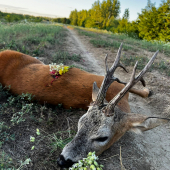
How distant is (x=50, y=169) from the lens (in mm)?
2145

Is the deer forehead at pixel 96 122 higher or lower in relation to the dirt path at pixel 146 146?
higher

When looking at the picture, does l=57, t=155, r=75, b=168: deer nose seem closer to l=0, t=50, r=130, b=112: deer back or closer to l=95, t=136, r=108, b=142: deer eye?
l=95, t=136, r=108, b=142: deer eye

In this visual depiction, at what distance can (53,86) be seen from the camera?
329 cm

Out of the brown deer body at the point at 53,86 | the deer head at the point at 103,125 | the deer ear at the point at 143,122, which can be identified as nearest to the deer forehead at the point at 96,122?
the deer head at the point at 103,125

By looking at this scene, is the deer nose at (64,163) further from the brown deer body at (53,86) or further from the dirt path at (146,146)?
the brown deer body at (53,86)

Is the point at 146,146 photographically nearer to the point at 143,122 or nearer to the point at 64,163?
the point at 143,122

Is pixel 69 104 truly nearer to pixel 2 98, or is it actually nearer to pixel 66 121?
pixel 66 121

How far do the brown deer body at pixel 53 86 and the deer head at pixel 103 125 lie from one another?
691 mm

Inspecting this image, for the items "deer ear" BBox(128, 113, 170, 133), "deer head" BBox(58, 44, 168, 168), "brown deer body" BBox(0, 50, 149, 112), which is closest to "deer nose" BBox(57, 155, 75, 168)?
"deer head" BBox(58, 44, 168, 168)

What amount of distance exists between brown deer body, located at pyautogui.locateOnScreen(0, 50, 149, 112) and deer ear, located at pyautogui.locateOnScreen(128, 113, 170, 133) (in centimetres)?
67

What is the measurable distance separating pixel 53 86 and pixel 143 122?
1968 mm

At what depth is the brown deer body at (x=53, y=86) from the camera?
3.24 metres

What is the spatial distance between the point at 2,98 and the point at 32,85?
90cm

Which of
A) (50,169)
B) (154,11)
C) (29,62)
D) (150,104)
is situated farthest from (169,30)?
(50,169)
